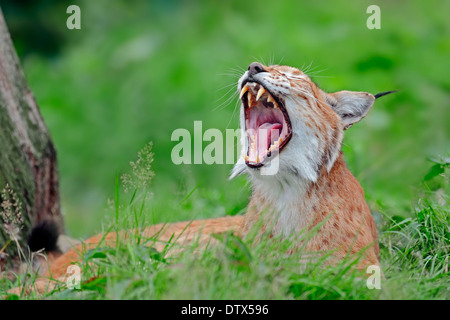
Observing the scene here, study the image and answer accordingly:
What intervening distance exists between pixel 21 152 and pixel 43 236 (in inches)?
30.8

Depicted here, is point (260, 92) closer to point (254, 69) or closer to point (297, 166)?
point (254, 69)

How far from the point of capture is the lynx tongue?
519 cm

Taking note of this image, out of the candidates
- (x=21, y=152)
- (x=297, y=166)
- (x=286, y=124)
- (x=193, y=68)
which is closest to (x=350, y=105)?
(x=286, y=124)

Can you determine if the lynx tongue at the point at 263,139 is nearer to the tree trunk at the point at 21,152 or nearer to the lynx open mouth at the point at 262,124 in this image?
the lynx open mouth at the point at 262,124

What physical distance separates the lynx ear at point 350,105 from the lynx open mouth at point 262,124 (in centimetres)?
47

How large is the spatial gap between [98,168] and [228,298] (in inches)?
270

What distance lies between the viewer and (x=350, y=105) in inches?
219

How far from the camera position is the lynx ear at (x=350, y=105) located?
217 inches

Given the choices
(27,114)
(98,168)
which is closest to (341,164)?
(27,114)

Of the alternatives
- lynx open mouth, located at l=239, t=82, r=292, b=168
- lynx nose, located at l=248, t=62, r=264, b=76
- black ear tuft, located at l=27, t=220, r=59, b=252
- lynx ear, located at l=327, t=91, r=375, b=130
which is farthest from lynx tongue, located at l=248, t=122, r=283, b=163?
black ear tuft, located at l=27, t=220, r=59, b=252

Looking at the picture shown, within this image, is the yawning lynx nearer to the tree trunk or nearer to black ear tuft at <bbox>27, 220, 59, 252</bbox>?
black ear tuft at <bbox>27, 220, 59, 252</bbox>

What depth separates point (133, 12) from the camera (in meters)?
12.9

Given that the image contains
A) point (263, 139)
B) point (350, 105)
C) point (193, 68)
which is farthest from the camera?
point (193, 68)

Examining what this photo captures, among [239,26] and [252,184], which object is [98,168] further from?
[252,184]
